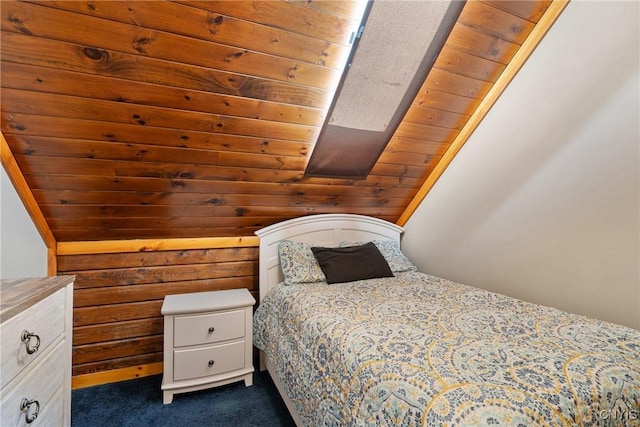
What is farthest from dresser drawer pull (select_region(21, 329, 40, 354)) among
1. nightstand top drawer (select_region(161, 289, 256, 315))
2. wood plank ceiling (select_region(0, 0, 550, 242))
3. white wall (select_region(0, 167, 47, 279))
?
wood plank ceiling (select_region(0, 0, 550, 242))

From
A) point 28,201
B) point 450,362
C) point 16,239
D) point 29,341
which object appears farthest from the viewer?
point 28,201

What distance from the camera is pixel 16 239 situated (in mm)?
1508

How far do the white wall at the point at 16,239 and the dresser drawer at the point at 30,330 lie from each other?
62cm

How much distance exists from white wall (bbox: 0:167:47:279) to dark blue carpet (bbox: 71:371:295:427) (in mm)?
850

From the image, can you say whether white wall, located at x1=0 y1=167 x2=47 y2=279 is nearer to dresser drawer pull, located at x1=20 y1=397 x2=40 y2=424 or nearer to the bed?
dresser drawer pull, located at x1=20 y1=397 x2=40 y2=424

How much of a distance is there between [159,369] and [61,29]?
2.11 meters

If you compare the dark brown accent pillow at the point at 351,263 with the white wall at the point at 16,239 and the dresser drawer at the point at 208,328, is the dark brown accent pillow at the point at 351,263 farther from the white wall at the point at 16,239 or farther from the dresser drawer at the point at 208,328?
the white wall at the point at 16,239

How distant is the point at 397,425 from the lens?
854 millimetres

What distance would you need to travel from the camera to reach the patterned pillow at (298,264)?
2141 mm

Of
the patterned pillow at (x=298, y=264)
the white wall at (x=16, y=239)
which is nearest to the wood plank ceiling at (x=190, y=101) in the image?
the white wall at (x=16, y=239)

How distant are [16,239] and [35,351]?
37.0 inches

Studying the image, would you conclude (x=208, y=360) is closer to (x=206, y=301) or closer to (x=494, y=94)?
(x=206, y=301)

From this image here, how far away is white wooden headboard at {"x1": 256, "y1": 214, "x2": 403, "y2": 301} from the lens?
2.31 metres

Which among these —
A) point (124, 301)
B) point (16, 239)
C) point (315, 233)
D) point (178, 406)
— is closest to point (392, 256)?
point (315, 233)
